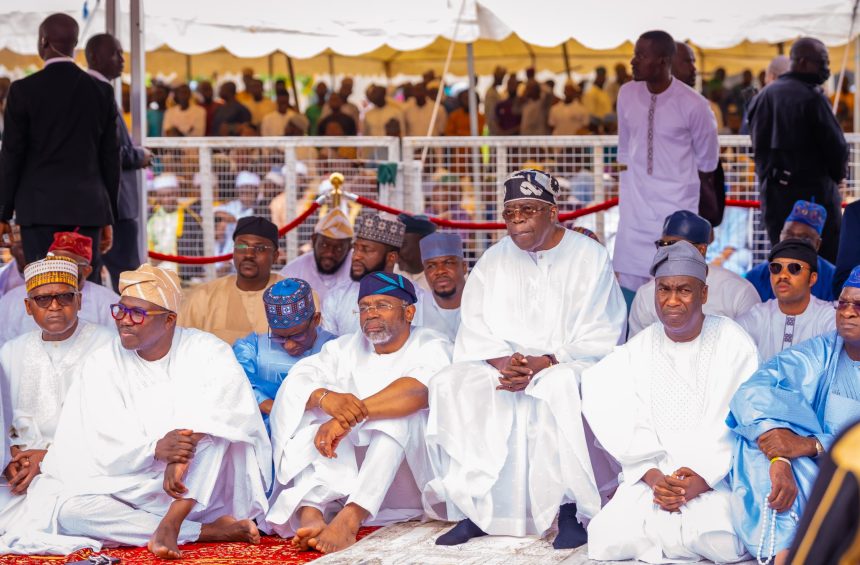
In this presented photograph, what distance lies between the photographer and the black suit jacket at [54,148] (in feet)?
24.4

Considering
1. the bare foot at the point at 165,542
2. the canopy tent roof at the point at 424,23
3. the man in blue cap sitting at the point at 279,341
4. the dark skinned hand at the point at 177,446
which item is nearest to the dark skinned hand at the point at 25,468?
the dark skinned hand at the point at 177,446

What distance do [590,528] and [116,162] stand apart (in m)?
3.73

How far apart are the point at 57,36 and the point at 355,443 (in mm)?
3052

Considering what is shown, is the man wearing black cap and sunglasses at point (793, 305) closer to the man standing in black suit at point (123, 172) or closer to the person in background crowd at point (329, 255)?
the person in background crowd at point (329, 255)

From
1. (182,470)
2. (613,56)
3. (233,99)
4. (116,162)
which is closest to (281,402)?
(182,470)

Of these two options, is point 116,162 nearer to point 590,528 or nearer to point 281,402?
point 281,402

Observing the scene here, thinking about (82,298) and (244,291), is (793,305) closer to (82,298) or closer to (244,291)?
(244,291)

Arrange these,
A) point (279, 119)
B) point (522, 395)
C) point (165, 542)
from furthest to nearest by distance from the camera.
Answer: point (279, 119), point (522, 395), point (165, 542)

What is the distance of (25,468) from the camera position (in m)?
6.14

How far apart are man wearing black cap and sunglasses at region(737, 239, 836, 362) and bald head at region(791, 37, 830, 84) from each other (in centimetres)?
276

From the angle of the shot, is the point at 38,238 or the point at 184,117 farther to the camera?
the point at 184,117

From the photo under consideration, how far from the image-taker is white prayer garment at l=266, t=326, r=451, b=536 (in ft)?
19.7

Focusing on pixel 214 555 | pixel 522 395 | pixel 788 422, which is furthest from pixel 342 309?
pixel 788 422

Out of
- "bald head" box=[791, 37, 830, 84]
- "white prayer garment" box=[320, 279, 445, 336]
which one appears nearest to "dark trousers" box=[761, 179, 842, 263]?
"bald head" box=[791, 37, 830, 84]
